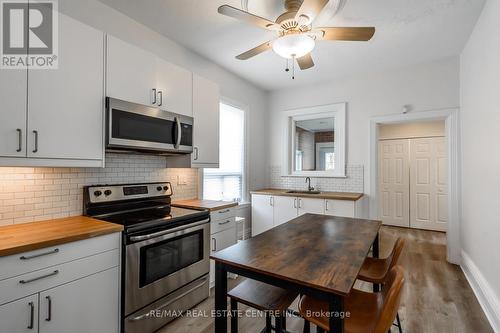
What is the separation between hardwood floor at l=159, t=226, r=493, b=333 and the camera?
6.52 ft

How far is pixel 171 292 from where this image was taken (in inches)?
79.8

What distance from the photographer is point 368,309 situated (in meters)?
1.41

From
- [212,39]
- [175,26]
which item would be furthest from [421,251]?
[175,26]

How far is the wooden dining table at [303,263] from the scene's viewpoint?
3.51 ft

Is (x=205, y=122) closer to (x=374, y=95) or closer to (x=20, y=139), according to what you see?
(x=20, y=139)

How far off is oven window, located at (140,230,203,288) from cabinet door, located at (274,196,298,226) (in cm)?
188

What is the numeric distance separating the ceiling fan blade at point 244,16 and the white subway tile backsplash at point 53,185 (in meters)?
1.59

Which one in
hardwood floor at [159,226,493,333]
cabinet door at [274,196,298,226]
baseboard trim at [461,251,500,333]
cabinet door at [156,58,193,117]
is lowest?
hardwood floor at [159,226,493,333]

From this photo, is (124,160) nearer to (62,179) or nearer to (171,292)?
(62,179)

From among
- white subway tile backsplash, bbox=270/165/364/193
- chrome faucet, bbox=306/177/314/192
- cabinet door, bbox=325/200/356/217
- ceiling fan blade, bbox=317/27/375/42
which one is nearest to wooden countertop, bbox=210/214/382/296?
cabinet door, bbox=325/200/356/217

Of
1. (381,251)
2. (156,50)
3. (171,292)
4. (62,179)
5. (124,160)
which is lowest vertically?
(381,251)

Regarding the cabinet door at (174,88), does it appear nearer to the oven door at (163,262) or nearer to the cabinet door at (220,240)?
the oven door at (163,262)

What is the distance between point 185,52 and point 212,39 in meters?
0.43

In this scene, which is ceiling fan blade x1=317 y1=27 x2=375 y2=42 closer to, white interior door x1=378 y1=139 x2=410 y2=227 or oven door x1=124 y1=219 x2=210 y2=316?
oven door x1=124 y1=219 x2=210 y2=316
